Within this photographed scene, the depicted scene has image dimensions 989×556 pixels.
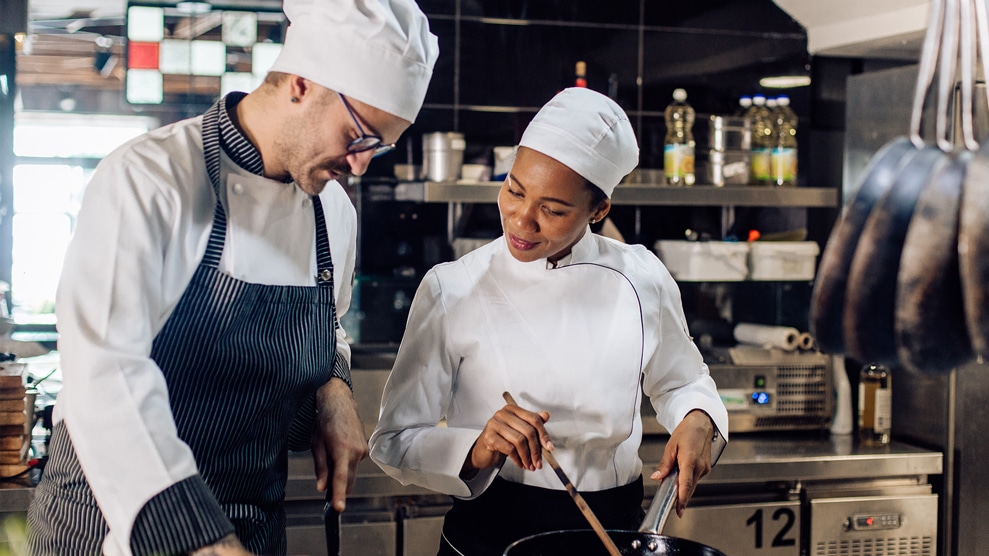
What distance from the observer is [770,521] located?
3027 mm

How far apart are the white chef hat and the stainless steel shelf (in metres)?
1.66

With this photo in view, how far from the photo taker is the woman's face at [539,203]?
1721 millimetres

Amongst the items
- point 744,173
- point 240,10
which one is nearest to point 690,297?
point 744,173

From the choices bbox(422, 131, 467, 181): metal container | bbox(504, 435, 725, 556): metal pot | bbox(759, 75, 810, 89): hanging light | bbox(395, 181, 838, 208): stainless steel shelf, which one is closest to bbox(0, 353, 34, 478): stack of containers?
bbox(395, 181, 838, 208): stainless steel shelf

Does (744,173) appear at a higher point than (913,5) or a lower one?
lower

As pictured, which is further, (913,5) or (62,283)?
(913,5)

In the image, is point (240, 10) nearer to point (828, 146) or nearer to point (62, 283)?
point (828, 146)

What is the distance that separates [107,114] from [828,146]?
286 cm

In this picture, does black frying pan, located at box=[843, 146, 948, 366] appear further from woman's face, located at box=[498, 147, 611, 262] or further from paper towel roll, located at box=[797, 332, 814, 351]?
paper towel roll, located at box=[797, 332, 814, 351]

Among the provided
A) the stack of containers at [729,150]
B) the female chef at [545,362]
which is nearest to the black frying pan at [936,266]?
the female chef at [545,362]

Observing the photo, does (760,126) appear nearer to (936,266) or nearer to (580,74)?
(580,74)

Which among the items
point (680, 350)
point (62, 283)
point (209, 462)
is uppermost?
point (62, 283)

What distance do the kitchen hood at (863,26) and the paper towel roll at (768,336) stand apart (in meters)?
1.07

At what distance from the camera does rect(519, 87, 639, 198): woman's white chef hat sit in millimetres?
1719
